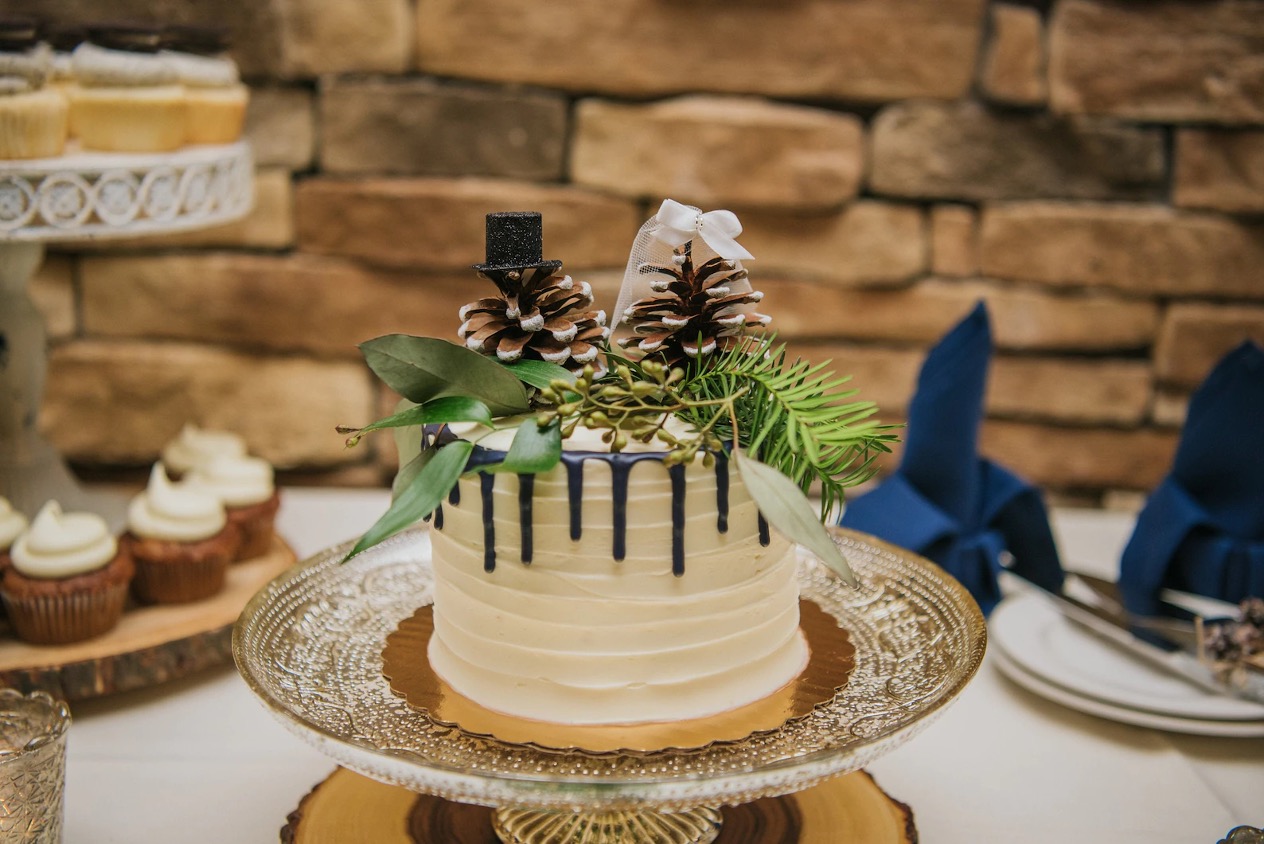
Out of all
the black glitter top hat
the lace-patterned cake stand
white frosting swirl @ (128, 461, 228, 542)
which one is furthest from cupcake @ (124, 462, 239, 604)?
the black glitter top hat

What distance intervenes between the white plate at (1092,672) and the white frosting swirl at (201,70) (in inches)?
40.8

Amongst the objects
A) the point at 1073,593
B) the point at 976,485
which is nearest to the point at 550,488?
the point at 976,485

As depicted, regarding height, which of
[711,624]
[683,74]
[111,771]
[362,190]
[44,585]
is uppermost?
[683,74]

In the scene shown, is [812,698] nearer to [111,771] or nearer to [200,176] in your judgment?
[111,771]

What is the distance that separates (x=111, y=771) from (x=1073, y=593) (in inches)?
38.4

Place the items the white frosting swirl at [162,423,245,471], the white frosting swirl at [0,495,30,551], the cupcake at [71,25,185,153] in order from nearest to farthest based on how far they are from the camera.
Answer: the white frosting swirl at [0,495,30,551], the cupcake at [71,25,185,153], the white frosting swirl at [162,423,245,471]

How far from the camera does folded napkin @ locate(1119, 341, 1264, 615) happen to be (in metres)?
1.17

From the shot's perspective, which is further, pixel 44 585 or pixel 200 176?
pixel 200 176

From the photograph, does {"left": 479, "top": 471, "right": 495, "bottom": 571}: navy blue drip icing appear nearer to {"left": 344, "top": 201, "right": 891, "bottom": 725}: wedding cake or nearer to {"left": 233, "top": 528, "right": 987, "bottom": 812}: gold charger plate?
{"left": 344, "top": 201, "right": 891, "bottom": 725}: wedding cake

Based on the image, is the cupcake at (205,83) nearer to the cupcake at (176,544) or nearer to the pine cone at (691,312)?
the cupcake at (176,544)

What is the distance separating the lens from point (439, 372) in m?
0.77

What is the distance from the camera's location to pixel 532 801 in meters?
0.65

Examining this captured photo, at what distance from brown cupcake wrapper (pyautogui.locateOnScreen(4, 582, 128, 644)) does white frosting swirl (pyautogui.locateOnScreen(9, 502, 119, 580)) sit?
0.07 feet

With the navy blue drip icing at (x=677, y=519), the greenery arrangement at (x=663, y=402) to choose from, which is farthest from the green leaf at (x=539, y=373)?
the navy blue drip icing at (x=677, y=519)
